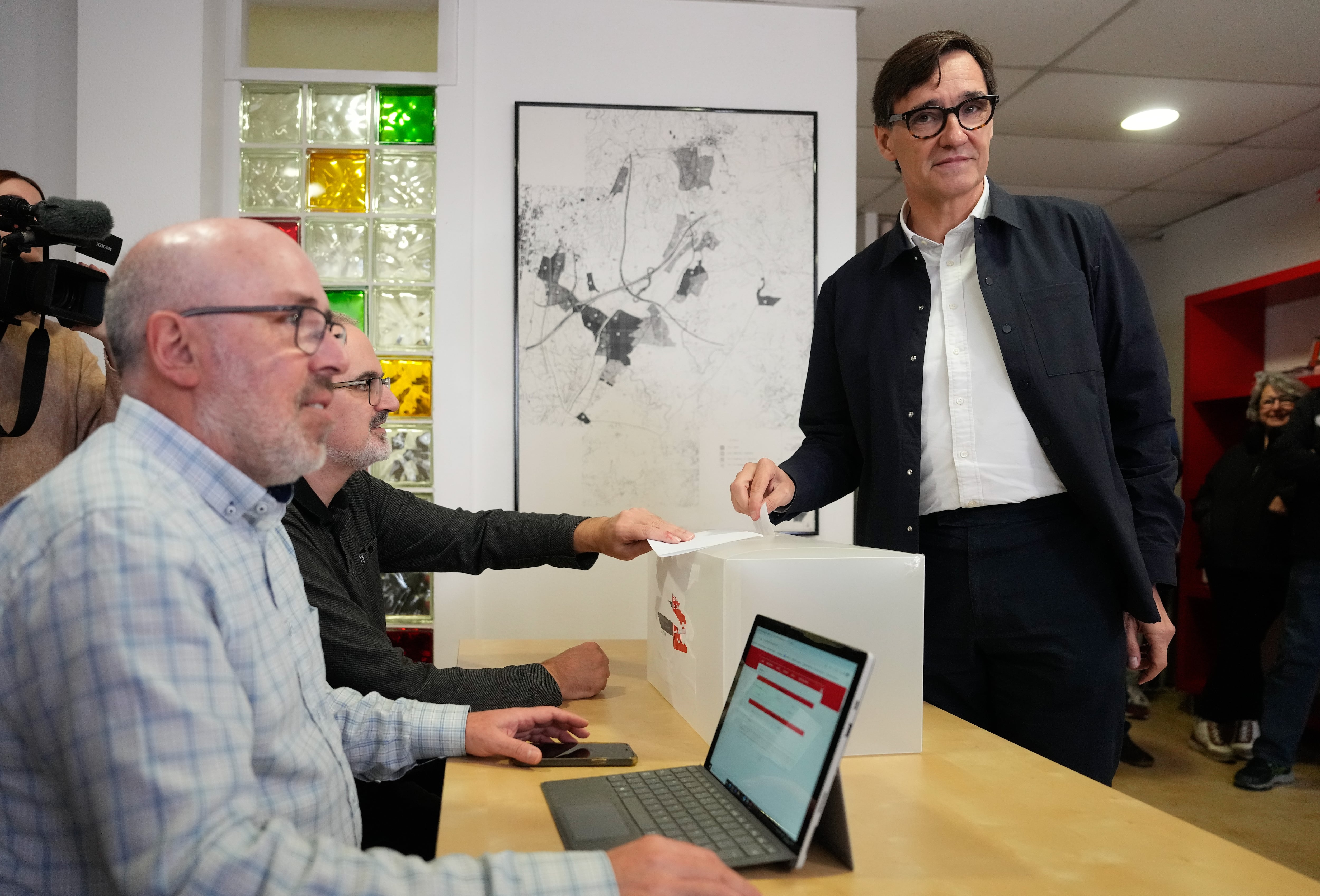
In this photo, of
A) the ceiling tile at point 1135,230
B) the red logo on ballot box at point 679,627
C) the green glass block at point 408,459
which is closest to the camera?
the red logo on ballot box at point 679,627

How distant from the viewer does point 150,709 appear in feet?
2.23

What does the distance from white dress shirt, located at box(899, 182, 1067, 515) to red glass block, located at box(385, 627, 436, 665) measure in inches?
71.8

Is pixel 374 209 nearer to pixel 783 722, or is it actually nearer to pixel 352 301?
pixel 352 301

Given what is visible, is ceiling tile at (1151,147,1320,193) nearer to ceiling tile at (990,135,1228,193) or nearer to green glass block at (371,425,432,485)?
ceiling tile at (990,135,1228,193)

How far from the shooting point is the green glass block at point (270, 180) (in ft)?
9.45

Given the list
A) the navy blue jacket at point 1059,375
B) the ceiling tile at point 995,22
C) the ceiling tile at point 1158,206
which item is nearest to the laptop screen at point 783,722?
the navy blue jacket at point 1059,375

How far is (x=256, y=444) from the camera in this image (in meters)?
0.90

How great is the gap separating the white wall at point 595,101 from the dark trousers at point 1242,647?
7.31 ft

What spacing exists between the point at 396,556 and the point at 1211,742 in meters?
3.72

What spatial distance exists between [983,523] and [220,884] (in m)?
1.18

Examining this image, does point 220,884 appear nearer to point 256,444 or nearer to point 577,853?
point 577,853

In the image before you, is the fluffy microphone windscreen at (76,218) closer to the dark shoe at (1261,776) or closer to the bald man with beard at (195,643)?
the bald man with beard at (195,643)

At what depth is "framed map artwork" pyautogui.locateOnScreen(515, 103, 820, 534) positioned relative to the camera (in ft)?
9.54

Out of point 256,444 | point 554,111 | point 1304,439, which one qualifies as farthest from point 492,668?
point 1304,439
